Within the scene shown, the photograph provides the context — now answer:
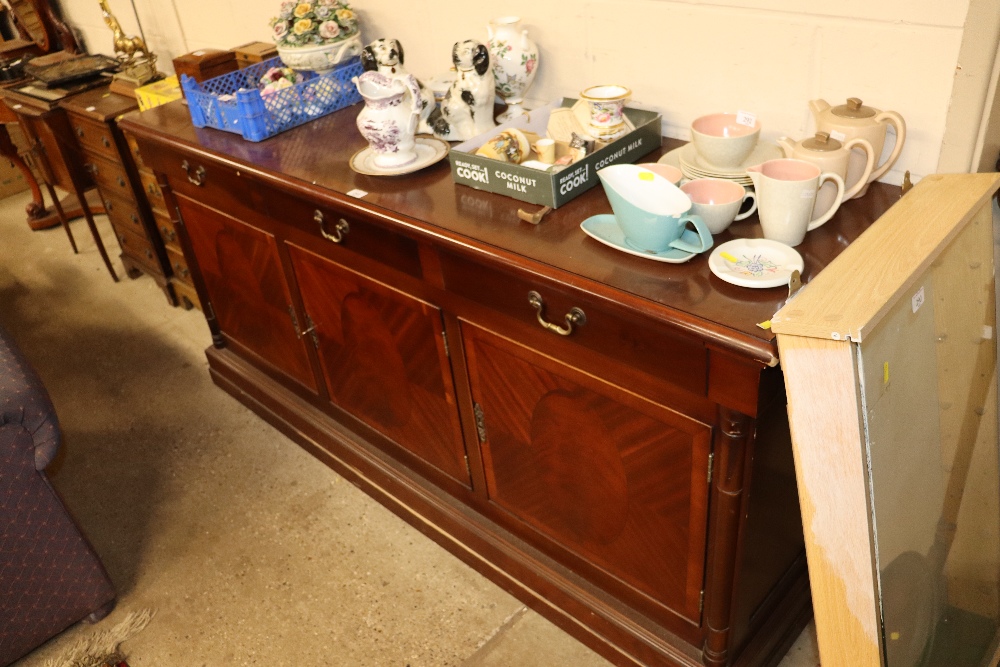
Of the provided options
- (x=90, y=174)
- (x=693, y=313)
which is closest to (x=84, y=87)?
(x=90, y=174)

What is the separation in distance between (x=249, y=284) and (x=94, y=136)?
1.13 m

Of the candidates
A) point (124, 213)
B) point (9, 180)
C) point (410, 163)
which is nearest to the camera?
point (410, 163)

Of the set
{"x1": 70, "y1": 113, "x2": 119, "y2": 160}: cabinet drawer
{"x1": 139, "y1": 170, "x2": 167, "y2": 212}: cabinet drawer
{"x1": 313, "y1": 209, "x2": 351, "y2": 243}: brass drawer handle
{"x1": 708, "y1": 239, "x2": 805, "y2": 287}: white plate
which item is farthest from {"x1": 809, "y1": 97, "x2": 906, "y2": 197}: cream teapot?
{"x1": 70, "y1": 113, "x2": 119, "y2": 160}: cabinet drawer

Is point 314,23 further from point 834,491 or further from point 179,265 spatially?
point 834,491

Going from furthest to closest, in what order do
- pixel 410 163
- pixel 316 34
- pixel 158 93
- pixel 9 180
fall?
pixel 9 180
pixel 158 93
pixel 316 34
pixel 410 163

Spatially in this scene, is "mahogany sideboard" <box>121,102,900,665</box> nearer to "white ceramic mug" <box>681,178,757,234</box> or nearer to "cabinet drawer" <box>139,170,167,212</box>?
"white ceramic mug" <box>681,178,757,234</box>

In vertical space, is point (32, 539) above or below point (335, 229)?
below

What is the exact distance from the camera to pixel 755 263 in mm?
1228

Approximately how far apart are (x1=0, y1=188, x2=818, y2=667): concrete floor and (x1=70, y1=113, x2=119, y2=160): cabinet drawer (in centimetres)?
69

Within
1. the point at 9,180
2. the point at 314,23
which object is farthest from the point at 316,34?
the point at 9,180

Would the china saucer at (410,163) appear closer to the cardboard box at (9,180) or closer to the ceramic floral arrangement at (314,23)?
the ceramic floral arrangement at (314,23)

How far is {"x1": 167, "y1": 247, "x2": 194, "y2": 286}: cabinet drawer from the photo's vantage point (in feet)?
9.81

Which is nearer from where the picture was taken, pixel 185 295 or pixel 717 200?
pixel 717 200

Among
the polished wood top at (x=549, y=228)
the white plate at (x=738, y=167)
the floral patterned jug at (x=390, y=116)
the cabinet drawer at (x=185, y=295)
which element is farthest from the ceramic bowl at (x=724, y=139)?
the cabinet drawer at (x=185, y=295)
